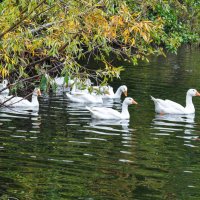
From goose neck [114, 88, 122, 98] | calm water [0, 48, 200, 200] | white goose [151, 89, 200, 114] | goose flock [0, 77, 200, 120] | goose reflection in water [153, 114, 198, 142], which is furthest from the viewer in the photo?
goose neck [114, 88, 122, 98]

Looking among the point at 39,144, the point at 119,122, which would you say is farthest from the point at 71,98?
the point at 39,144

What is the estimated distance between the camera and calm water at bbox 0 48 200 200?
12.8 meters

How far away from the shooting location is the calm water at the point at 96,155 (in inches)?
503

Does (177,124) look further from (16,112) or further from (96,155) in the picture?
(96,155)

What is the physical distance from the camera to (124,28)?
12773mm

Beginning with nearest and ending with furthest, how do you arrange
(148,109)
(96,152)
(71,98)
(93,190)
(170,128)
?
1. (93,190)
2. (96,152)
3. (170,128)
4. (148,109)
5. (71,98)

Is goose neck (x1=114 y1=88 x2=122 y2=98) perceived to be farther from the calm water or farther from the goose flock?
the calm water

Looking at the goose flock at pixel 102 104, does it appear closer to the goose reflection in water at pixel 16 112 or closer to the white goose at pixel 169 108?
the white goose at pixel 169 108

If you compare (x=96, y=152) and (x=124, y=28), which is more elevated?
(x=124, y=28)

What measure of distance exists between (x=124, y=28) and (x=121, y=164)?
11.6ft

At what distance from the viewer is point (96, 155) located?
1614 cm

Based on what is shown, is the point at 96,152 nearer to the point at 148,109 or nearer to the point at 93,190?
the point at 93,190

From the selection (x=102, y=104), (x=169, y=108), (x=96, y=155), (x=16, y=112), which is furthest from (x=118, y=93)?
(x=96, y=155)

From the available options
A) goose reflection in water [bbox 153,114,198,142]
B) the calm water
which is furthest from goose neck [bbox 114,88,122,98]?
goose reflection in water [bbox 153,114,198,142]
